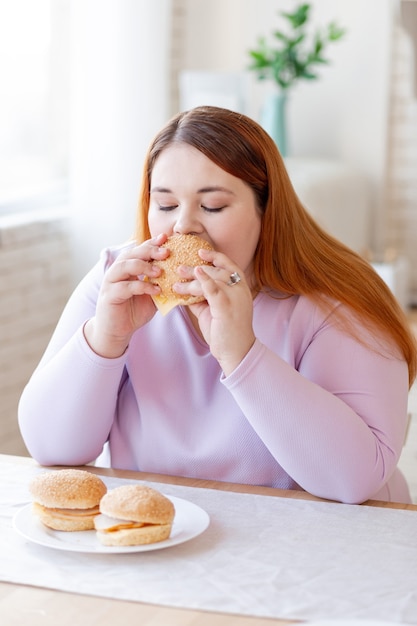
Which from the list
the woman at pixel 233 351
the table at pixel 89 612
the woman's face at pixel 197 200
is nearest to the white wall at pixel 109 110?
the woman at pixel 233 351

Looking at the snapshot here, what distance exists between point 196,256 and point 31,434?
1.31 ft

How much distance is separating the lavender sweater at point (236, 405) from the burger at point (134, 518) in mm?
257

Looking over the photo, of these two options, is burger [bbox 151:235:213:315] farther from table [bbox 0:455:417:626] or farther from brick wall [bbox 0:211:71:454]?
brick wall [bbox 0:211:71:454]

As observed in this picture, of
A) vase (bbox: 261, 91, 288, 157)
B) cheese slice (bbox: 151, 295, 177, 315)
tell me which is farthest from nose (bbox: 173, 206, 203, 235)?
vase (bbox: 261, 91, 288, 157)

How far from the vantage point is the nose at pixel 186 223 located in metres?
1.49

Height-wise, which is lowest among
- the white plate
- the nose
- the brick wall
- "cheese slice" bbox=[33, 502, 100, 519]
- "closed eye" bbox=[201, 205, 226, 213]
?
the brick wall

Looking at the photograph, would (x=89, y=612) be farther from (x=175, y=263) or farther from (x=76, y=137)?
(x=76, y=137)

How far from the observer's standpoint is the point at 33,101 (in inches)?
152

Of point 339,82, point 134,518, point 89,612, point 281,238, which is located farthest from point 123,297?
point 339,82

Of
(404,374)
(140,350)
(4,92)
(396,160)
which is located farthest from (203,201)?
(396,160)

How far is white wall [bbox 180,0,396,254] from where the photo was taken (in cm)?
502

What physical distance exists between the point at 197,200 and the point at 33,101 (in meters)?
2.53

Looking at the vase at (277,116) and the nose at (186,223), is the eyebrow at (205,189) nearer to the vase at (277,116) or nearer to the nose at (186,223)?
the nose at (186,223)

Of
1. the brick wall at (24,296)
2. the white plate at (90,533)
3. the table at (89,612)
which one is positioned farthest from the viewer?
the brick wall at (24,296)
